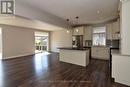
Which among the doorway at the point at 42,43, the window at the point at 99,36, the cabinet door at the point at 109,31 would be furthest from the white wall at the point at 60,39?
the cabinet door at the point at 109,31

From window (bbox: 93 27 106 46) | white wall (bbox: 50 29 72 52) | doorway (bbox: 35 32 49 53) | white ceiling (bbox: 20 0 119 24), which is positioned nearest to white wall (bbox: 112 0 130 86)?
white ceiling (bbox: 20 0 119 24)

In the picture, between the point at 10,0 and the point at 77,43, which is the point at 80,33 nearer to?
the point at 77,43

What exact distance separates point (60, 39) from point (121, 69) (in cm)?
827

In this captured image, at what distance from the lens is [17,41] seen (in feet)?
26.8

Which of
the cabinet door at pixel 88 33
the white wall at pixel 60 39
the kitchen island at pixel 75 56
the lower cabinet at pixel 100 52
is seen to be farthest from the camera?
the white wall at pixel 60 39

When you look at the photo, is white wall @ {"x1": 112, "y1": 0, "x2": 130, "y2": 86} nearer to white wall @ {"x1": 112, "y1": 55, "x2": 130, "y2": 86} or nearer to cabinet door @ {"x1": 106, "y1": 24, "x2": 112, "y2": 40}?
white wall @ {"x1": 112, "y1": 55, "x2": 130, "y2": 86}

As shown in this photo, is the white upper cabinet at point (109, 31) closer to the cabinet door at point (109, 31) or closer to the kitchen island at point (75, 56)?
the cabinet door at point (109, 31)

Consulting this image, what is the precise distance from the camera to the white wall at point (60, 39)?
34.0ft

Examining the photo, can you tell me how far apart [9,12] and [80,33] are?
597 cm

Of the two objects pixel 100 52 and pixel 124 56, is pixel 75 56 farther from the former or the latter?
pixel 124 56

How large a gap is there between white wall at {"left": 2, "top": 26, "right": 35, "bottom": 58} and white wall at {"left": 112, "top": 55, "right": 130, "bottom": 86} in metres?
7.00

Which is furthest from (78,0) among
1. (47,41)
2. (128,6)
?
(47,41)

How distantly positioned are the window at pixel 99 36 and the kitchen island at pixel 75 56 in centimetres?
233

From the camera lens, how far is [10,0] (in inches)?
136
